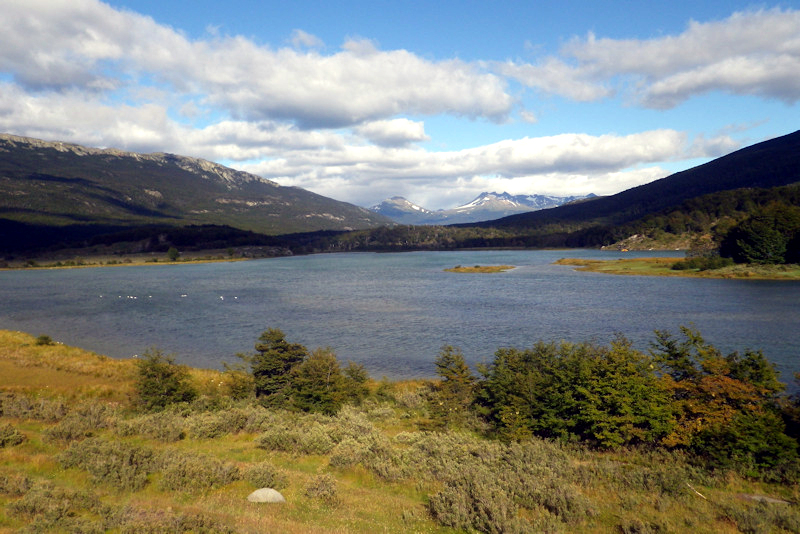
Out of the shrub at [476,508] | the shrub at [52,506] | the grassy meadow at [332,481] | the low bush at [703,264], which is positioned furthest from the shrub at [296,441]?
the low bush at [703,264]

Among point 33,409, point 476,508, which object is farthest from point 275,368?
point 476,508

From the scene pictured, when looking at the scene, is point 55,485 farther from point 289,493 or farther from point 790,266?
point 790,266

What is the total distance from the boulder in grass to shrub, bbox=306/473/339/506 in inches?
36.9

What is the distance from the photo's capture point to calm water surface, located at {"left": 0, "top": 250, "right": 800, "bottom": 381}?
49.5 meters

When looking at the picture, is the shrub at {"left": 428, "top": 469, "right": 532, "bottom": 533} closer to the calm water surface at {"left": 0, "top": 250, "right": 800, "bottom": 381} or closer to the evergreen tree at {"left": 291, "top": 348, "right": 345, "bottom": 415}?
the evergreen tree at {"left": 291, "top": 348, "right": 345, "bottom": 415}

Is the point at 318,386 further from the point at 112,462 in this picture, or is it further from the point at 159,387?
the point at 112,462

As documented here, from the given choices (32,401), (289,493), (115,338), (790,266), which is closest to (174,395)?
(32,401)

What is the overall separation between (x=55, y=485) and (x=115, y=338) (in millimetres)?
48778

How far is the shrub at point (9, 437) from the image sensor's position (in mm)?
19047

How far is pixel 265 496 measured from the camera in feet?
50.9

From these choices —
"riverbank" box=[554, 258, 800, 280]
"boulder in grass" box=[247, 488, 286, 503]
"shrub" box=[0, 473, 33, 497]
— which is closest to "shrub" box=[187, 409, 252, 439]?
"shrub" box=[0, 473, 33, 497]

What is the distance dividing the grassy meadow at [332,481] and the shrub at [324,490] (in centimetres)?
4

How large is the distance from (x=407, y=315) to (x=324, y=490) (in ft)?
175

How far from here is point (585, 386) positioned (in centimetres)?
2392
